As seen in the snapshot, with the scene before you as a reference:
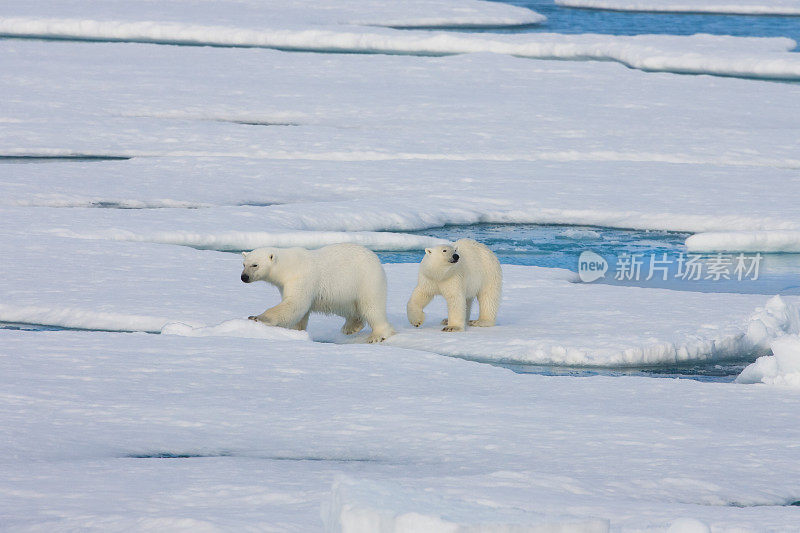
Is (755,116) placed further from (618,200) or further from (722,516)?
(722,516)

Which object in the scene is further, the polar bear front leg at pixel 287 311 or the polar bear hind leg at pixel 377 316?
the polar bear hind leg at pixel 377 316

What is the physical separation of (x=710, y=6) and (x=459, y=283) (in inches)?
806

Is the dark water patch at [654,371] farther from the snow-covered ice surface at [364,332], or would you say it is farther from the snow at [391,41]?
the snow at [391,41]

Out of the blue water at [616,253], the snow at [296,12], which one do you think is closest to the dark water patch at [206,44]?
the snow at [296,12]

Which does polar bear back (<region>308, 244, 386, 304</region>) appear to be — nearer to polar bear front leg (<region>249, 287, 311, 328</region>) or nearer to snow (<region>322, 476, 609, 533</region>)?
polar bear front leg (<region>249, 287, 311, 328</region>)

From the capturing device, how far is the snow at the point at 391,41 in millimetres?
17219

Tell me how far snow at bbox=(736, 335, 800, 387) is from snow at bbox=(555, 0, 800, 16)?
20458 millimetres

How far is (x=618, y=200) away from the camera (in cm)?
905

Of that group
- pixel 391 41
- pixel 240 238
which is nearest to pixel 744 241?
pixel 240 238

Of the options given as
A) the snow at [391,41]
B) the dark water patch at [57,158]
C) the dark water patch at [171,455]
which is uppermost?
the snow at [391,41]

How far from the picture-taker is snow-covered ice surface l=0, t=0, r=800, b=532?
328 centimetres

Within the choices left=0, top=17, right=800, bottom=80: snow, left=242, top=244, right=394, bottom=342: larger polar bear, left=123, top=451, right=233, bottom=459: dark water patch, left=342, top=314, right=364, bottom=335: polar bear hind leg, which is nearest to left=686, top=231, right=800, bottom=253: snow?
left=342, top=314, right=364, bottom=335: polar bear hind leg

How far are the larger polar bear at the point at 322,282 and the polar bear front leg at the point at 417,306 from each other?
33 centimetres

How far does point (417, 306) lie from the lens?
5.82m
